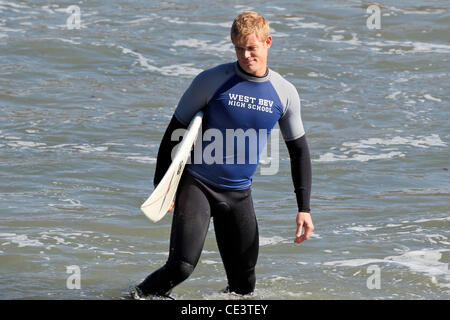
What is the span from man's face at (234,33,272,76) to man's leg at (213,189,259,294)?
2.53 feet

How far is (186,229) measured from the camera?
5262mm

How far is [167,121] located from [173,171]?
661 centimetres

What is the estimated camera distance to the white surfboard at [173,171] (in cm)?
517

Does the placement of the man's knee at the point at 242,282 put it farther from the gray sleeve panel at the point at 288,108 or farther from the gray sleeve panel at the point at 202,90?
the gray sleeve panel at the point at 202,90

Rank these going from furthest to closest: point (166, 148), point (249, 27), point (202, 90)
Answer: point (166, 148)
point (202, 90)
point (249, 27)

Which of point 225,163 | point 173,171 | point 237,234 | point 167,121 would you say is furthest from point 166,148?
point 167,121

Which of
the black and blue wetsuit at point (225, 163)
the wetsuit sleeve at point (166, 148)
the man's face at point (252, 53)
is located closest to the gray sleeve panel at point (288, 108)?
the black and blue wetsuit at point (225, 163)

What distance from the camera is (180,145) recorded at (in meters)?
5.20

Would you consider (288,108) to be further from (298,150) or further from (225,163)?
(225,163)

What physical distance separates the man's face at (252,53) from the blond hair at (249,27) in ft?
0.07

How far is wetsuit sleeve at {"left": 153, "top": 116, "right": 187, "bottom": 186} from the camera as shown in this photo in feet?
17.4

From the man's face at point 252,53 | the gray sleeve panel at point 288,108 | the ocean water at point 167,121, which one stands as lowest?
the ocean water at point 167,121
